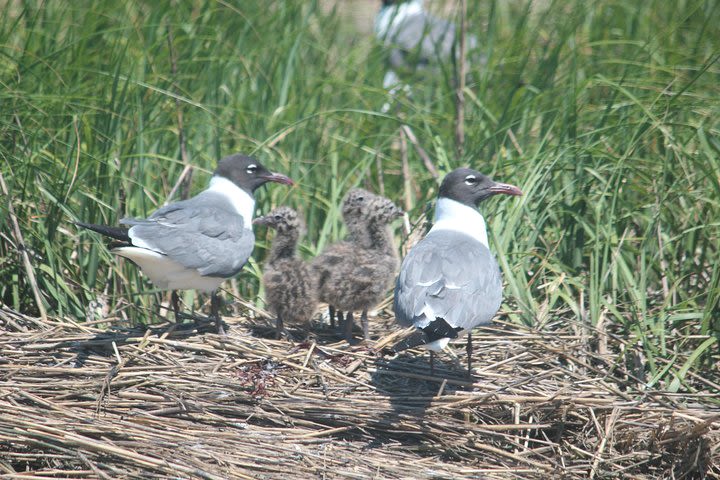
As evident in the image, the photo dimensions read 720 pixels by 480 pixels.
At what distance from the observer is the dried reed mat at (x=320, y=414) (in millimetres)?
3873

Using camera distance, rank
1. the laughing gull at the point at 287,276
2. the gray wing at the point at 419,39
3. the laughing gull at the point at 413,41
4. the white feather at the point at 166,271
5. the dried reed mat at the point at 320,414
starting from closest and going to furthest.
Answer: the dried reed mat at the point at 320,414
the white feather at the point at 166,271
the laughing gull at the point at 287,276
the laughing gull at the point at 413,41
the gray wing at the point at 419,39

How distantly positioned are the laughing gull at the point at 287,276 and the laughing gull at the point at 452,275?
1.75ft

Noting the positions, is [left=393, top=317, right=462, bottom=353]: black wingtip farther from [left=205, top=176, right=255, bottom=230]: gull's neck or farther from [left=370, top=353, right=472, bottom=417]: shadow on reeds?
[left=205, top=176, right=255, bottom=230]: gull's neck

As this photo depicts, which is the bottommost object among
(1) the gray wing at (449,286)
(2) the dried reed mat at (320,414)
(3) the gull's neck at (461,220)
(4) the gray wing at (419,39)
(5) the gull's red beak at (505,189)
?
(2) the dried reed mat at (320,414)

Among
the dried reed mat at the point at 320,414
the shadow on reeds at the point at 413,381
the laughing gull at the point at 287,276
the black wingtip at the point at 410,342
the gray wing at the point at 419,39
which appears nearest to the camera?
the dried reed mat at the point at 320,414

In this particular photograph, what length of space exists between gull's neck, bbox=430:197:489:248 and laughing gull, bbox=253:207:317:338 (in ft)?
2.42

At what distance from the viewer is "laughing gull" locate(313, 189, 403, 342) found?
4895 millimetres

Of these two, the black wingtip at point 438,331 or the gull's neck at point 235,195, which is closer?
the black wingtip at point 438,331

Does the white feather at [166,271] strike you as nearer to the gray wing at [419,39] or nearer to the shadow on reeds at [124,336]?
the shadow on reeds at [124,336]

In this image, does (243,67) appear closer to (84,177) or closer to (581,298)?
(84,177)

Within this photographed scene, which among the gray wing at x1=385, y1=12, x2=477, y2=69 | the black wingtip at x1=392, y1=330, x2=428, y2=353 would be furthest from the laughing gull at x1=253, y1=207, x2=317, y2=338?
the gray wing at x1=385, y1=12, x2=477, y2=69

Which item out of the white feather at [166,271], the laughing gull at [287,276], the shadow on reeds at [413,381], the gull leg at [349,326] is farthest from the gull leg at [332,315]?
the white feather at [166,271]

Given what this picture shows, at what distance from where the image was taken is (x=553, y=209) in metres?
5.57

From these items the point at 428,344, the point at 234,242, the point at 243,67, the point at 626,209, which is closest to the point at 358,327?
the point at 234,242
